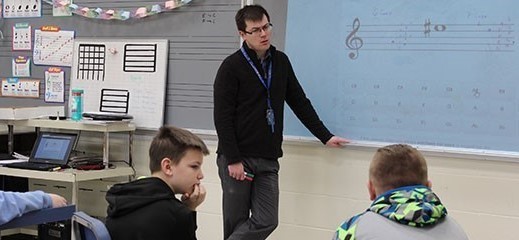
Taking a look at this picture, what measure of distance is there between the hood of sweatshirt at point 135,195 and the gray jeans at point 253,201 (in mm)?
1279

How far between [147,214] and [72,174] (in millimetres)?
1910

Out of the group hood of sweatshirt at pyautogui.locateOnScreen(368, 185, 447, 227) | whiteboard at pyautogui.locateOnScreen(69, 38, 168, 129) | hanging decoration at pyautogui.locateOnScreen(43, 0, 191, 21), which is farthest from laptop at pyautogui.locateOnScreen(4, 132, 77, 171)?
hood of sweatshirt at pyautogui.locateOnScreen(368, 185, 447, 227)

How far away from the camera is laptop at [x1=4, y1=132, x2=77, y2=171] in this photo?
3822mm

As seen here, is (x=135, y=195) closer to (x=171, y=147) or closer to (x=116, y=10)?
(x=171, y=147)

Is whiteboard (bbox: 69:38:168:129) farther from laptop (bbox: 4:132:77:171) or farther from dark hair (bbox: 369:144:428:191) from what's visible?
dark hair (bbox: 369:144:428:191)

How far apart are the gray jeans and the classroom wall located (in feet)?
1.08

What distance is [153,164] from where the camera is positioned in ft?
6.98

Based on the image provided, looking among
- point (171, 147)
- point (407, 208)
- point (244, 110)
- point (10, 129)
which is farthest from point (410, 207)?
point (10, 129)

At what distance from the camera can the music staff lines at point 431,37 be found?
120 inches

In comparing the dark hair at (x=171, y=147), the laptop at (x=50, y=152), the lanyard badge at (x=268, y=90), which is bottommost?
the laptop at (x=50, y=152)

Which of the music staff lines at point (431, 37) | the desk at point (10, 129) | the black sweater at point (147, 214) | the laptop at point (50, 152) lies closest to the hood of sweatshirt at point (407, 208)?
the black sweater at point (147, 214)

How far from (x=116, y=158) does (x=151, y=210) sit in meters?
2.38

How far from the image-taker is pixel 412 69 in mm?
3240

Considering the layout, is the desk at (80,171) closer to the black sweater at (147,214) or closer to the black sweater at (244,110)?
the black sweater at (244,110)
